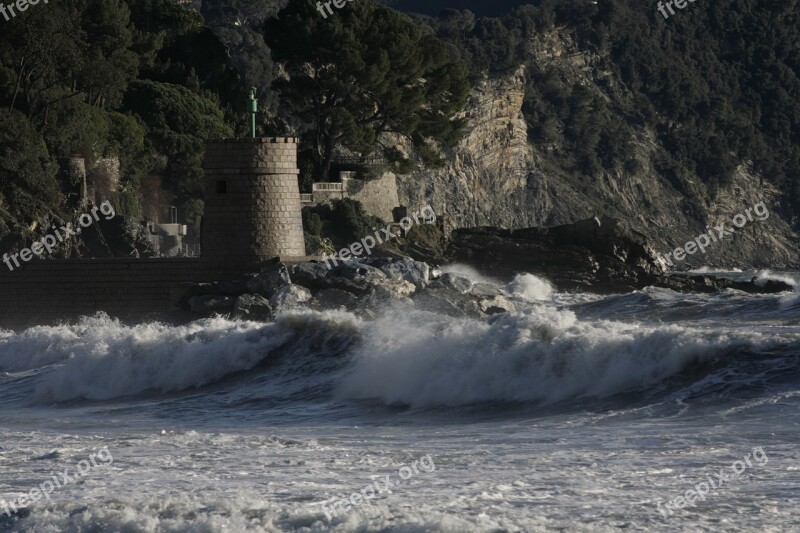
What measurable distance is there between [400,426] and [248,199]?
542 inches

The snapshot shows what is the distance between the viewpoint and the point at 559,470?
14.1m

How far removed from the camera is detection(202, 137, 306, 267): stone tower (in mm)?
31516

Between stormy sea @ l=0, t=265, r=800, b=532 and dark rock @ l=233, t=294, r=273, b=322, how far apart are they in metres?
1.65

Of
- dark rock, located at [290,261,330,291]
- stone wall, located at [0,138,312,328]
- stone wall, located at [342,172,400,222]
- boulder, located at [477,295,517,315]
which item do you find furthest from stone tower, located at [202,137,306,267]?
→ stone wall, located at [342,172,400,222]

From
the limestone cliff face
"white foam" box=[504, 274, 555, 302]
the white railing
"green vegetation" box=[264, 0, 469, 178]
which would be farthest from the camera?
the limestone cliff face

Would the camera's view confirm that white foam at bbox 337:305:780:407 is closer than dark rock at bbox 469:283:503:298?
Yes

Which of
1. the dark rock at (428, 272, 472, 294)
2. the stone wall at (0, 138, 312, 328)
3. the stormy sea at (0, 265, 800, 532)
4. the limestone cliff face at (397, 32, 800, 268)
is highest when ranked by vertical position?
the limestone cliff face at (397, 32, 800, 268)

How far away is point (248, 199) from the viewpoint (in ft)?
103

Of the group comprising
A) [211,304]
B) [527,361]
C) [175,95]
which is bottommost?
[527,361]

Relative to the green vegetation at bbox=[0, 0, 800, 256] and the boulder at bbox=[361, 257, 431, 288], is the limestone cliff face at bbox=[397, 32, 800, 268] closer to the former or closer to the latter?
the green vegetation at bbox=[0, 0, 800, 256]

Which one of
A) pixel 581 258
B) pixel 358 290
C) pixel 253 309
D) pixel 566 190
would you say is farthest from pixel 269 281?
pixel 566 190

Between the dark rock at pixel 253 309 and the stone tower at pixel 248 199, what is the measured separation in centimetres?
191

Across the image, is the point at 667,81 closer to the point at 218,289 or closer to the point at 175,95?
the point at 175,95

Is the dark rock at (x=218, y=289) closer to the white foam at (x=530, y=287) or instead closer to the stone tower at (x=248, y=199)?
the stone tower at (x=248, y=199)
